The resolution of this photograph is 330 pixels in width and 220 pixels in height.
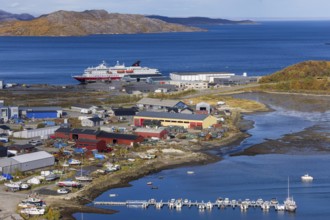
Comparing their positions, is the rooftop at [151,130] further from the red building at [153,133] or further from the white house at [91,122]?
the white house at [91,122]

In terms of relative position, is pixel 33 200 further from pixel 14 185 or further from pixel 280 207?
pixel 280 207

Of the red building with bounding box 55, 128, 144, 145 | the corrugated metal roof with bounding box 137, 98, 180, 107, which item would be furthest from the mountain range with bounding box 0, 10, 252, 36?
the red building with bounding box 55, 128, 144, 145

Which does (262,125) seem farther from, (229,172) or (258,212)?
(258,212)

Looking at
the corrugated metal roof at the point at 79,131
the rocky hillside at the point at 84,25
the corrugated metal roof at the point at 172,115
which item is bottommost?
the corrugated metal roof at the point at 79,131

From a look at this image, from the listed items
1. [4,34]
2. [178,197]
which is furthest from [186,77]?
[4,34]

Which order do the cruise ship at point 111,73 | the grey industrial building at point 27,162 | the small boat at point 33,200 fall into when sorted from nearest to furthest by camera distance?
the small boat at point 33,200
the grey industrial building at point 27,162
the cruise ship at point 111,73

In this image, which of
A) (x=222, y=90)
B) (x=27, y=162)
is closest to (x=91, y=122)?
(x=27, y=162)

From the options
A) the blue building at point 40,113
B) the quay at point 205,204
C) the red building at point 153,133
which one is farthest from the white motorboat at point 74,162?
the blue building at point 40,113
